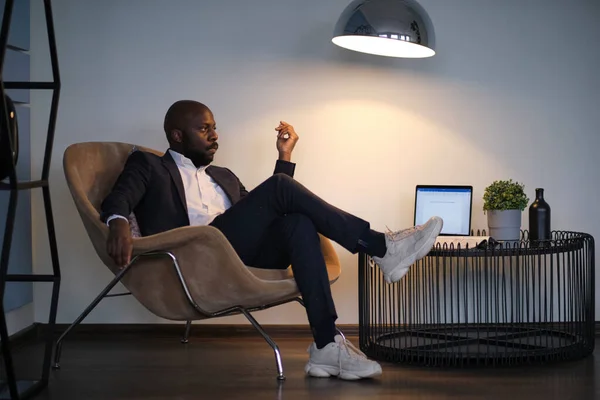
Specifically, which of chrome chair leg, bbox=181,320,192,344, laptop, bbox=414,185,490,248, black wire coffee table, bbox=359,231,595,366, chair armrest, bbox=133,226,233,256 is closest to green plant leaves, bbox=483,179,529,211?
black wire coffee table, bbox=359,231,595,366

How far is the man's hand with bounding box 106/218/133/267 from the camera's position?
304cm

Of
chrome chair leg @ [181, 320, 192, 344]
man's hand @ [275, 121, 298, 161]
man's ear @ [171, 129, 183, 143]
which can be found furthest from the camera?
chrome chair leg @ [181, 320, 192, 344]

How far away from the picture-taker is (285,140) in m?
3.92

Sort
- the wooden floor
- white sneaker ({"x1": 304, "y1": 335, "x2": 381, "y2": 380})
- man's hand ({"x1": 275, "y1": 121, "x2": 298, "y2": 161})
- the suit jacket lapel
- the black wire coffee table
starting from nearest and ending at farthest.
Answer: the wooden floor
white sneaker ({"x1": 304, "y1": 335, "x2": 381, "y2": 380})
the black wire coffee table
the suit jacket lapel
man's hand ({"x1": 275, "y1": 121, "x2": 298, "y2": 161})

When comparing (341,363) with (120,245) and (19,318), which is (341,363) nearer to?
(120,245)

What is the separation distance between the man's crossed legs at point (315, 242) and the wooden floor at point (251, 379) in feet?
0.36

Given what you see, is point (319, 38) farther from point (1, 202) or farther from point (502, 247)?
point (1, 202)

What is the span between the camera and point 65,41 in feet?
13.9

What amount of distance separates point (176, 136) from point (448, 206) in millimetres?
1376

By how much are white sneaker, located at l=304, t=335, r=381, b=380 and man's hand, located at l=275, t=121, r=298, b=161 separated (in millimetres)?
1047

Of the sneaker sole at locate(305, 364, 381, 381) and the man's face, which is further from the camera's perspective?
the man's face

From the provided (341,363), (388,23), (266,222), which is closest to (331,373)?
(341,363)

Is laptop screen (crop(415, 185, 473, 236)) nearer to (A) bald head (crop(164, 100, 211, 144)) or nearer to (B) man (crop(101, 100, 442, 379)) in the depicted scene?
(B) man (crop(101, 100, 442, 379))

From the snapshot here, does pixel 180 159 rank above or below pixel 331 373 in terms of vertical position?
above
